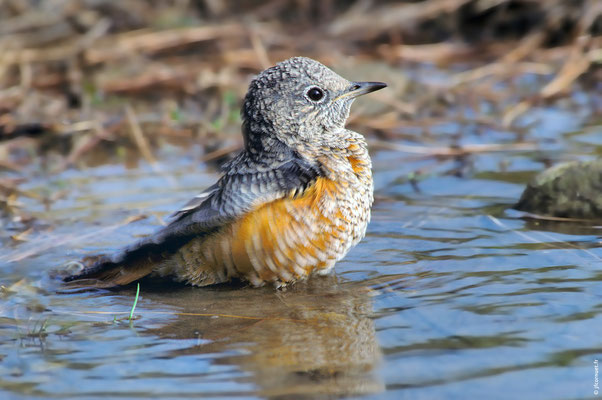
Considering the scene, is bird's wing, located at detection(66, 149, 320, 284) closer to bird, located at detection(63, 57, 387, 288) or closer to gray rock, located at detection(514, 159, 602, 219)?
bird, located at detection(63, 57, 387, 288)

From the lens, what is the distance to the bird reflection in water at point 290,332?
320 cm

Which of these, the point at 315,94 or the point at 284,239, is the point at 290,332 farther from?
the point at 315,94

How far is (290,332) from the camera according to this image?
3762mm

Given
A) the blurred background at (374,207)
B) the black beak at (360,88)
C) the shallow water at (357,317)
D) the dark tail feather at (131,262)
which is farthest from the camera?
the black beak at (360,88)

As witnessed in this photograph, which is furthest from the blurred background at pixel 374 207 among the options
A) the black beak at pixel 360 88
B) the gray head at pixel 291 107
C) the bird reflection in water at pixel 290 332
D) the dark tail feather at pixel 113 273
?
the black beak at pixel 360 88

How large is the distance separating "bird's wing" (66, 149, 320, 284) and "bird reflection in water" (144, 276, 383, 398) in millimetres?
259

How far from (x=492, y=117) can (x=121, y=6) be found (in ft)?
15.2

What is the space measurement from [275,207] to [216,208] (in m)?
0.34

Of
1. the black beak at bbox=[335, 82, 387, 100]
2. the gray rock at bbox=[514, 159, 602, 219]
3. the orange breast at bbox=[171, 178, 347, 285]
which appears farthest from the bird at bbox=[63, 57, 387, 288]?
the gray rock at bbox=[514, 159, 602, 219]

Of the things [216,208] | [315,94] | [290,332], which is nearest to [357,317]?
[290,332]

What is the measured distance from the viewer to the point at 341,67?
8727 millimetres

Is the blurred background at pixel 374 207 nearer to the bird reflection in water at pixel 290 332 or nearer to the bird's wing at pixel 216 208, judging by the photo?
the bird reflection in water at pixel 290 332

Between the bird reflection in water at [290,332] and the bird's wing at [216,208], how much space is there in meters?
0.26

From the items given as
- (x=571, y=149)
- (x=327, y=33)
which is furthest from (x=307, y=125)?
(x=327, y=33)
